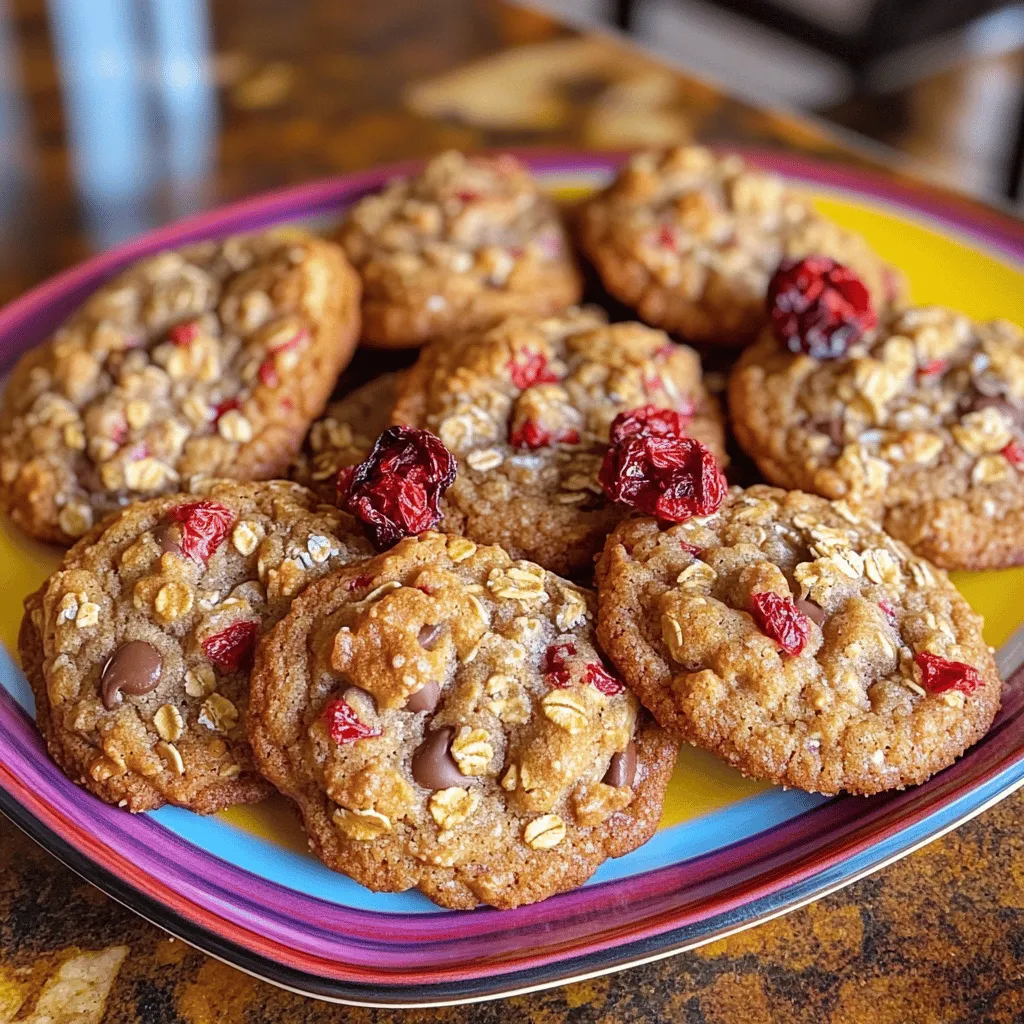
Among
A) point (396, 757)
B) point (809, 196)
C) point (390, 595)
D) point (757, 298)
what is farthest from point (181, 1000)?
Answer: point (809, 196)

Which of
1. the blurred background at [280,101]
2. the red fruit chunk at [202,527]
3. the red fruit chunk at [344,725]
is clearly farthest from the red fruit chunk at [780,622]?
the blurred background at [280,101]

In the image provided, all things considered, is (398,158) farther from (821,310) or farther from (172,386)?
(821,310)

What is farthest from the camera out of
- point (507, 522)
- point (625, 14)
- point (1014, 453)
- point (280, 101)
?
point (625, 14)

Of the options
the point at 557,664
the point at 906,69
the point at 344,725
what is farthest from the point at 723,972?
the point at 906,69

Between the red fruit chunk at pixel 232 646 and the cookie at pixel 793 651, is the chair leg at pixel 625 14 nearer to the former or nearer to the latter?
the cookie at pixel 793 651

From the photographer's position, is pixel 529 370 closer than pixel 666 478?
No

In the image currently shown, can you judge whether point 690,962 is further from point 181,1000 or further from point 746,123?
point 746,123
